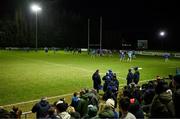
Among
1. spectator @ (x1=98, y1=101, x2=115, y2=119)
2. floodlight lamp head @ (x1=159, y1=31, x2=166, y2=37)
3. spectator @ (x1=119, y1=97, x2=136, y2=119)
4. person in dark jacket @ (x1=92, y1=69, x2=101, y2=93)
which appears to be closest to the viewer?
spectator @ (x1=119, y1=97, x2=136, y2=119)

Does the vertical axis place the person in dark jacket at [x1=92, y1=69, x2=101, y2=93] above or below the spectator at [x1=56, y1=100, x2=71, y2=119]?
below

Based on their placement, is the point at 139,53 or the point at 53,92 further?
the point at 139,53

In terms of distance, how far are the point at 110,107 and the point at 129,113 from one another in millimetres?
1065

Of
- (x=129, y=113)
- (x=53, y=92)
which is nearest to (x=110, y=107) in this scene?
(x=129, y=113)

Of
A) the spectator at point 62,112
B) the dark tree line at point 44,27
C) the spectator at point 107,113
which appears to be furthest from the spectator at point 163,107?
the dark tree line at point 44,27

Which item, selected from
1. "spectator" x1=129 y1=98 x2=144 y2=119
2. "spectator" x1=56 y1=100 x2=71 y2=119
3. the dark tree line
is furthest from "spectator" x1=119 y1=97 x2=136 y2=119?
the dark tree line

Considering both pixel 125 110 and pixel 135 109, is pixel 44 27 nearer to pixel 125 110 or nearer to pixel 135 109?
pixel 135 109

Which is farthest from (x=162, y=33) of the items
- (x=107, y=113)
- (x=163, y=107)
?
(x=163, y=107)

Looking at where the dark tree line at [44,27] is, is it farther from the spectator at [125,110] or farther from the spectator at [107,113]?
the spectator at [125,110]

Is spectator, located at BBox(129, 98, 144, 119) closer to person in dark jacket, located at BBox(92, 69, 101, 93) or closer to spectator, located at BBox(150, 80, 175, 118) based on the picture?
spectator, located at BBox(150, 80, 175, 118)

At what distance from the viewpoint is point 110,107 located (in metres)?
7.84

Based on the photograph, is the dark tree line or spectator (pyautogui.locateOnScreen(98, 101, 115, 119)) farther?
the dark tree line

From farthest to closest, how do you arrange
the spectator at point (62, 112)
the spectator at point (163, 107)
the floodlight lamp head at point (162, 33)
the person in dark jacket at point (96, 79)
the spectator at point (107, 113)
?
the floodlight lamp head at point (162, 33), the person in dark jacket at point (96, 79), the spectator at point (62, 112), the spectator at point (107, 113), the spectator at point (163, 107)

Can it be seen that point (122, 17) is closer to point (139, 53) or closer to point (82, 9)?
point (82, 9)
